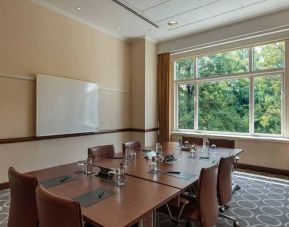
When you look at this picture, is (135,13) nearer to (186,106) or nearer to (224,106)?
(186,106)

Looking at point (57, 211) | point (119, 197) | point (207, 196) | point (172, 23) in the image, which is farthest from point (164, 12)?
point (57, 211)

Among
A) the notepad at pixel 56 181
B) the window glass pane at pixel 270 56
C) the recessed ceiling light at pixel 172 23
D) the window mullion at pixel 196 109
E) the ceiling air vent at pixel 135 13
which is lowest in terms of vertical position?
the notepad at pixel 56 181

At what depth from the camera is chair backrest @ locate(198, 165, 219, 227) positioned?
5.90ft

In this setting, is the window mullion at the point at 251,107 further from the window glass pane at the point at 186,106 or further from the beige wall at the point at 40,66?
the beige wall at the point at 40,66

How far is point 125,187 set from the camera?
1.72m

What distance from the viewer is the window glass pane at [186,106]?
5.86 meters

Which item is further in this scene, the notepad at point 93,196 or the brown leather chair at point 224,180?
the brown leather chair at point 224,180

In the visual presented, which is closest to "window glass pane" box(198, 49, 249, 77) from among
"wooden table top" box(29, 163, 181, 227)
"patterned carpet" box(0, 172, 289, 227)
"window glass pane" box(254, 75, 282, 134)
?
"window glass pane" box(254, 75, 282, 134)

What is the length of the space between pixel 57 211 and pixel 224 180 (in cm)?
173

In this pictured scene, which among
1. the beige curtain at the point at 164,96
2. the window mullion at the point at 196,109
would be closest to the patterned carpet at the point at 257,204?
the window mullion at the point at 196,109

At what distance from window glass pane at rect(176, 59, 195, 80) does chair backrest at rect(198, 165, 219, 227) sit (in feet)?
13.9

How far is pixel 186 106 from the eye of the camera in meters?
5.96

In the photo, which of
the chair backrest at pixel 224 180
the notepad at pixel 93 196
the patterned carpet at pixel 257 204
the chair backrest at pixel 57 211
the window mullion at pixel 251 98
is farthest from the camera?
the window mullion at pixel 251 98

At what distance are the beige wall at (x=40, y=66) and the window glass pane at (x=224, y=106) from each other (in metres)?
2.42
